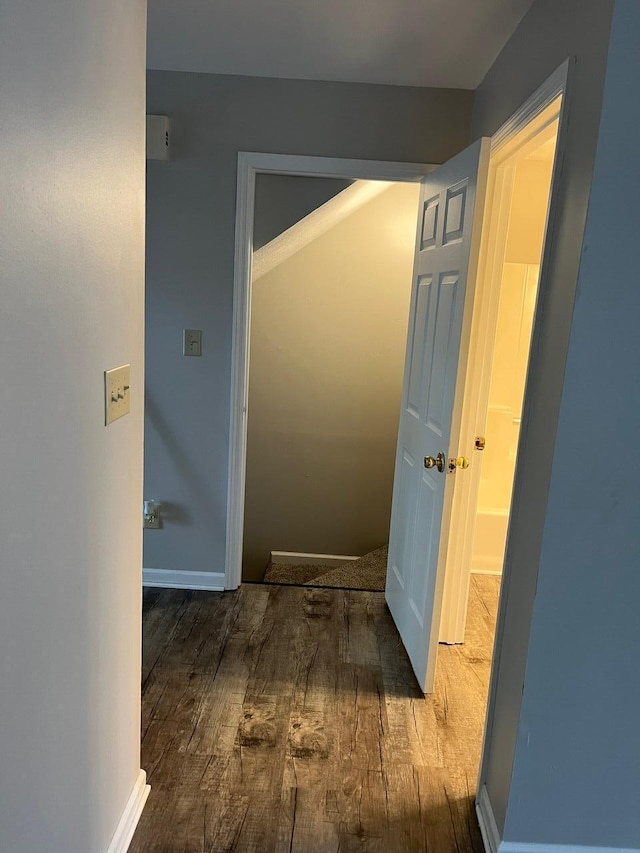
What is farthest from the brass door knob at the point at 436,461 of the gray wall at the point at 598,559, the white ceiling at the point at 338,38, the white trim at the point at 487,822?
the white ceiling at the point at 338,38

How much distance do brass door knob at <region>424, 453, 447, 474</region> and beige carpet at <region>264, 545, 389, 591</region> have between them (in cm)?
119

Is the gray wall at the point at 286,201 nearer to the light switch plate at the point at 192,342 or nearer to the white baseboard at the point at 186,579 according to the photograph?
the light switch plate at the point at 192,342

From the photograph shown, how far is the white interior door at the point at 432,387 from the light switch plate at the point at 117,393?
1166 millimetres

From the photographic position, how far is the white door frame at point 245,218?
8.89 ft

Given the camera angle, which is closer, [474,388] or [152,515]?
[474,388]

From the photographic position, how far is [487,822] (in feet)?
5.65

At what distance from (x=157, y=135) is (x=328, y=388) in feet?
7.53

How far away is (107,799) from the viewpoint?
1.50m

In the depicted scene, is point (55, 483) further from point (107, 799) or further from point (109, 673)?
point (107, 799)

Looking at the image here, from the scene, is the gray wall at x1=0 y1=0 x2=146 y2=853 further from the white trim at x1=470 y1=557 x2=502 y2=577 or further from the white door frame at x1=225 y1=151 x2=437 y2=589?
the white trim at x1=470 y1=557 x2=502 y2=577

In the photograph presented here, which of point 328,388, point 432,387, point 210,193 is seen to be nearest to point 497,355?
point 432,387

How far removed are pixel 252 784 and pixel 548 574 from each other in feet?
3.61

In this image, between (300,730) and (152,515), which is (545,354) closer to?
(300,730)

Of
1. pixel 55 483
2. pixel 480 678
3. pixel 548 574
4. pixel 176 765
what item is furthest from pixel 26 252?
pixel 480 678
